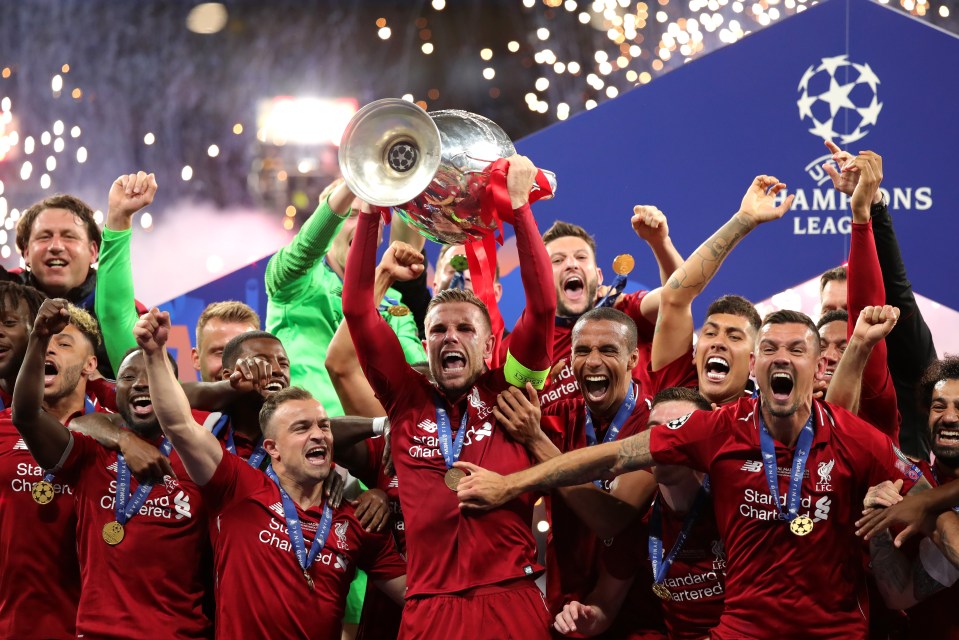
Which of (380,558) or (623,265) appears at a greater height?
(623,265)

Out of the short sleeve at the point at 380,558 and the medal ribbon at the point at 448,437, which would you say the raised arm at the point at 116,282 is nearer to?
the short sleeve at the point at 380,558

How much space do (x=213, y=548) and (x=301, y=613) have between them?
1.17ft

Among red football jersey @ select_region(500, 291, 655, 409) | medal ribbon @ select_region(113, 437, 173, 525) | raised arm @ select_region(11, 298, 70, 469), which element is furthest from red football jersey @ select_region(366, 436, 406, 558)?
raised arm @ select_region(11, 298, 70, 469)

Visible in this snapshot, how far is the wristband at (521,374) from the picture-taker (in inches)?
138

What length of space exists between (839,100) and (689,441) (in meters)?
2.24

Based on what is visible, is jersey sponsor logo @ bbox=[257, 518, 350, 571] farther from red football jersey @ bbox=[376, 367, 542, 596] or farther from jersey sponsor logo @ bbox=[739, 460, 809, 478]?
jersey sponsor logo @ bbox=[739, 460, 809, 478]

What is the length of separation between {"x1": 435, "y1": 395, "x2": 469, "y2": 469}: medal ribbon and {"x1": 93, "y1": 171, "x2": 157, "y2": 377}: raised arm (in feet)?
4.15

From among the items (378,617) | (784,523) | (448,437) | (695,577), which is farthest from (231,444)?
(784,523)

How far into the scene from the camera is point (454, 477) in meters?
3.42

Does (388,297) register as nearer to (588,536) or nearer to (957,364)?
(588,536)

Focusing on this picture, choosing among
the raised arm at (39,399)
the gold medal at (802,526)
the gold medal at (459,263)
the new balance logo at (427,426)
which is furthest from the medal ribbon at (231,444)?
the gold medal at (802,526)

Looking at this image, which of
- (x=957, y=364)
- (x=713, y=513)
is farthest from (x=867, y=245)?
(x=713, y=513)

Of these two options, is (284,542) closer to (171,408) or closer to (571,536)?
(171,408)

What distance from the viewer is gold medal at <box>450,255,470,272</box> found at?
472 centimetres
